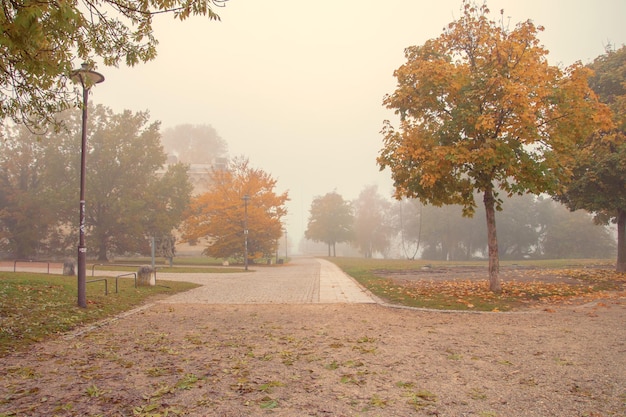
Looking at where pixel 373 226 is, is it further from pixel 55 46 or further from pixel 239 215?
pixel 55 46

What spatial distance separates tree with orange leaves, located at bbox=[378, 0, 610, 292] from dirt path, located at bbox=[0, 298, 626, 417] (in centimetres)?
447

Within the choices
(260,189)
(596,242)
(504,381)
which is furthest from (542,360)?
(596,242)

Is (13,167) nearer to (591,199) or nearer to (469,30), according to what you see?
(469,30)

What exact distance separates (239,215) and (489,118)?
23.8 meters

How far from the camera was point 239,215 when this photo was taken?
3141 centimetres

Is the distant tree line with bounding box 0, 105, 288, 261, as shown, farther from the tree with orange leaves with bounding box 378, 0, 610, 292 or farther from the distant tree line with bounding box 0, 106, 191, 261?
the tree with orange leaves with bounding box 378, 0, 610, 292

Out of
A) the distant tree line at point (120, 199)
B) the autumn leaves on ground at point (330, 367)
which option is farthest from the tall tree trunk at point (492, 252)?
the distant tree line at point (120, 199)

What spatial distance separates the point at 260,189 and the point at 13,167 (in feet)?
77.9

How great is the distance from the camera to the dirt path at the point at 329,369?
3.68m

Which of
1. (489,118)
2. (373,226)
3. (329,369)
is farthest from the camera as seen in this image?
(373,226)

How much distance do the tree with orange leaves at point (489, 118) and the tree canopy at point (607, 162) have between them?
423cm

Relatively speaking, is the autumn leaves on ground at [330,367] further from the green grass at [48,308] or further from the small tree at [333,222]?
the small tree at [333,222]

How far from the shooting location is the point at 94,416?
3.43 meters

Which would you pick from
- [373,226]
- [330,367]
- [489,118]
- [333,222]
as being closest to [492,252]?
[489,118]
